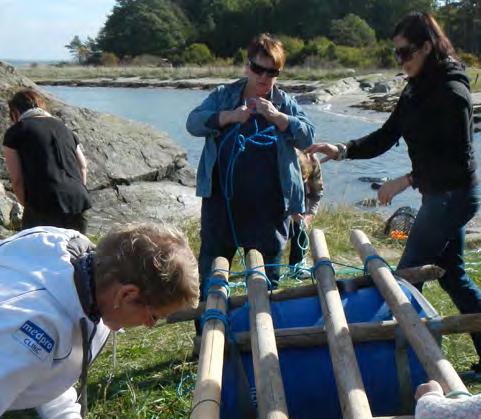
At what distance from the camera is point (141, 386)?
3816 millimetres

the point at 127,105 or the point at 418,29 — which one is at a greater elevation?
the point at 418,29

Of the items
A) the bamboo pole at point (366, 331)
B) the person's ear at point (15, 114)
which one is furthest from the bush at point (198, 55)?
the bamboo pole at point (366, 331)

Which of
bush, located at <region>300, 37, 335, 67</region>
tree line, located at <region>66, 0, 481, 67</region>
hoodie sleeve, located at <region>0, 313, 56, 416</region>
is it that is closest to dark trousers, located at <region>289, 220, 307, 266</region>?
hoodie sleeve, located at <region>0, 313, 56, 416</region>

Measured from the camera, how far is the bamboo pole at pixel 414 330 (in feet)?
7.23

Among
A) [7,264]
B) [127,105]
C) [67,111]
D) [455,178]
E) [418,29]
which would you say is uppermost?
[418,29]

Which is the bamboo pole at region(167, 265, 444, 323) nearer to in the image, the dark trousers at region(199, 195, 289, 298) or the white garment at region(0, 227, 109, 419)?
the dark trousers at region(199, 195, 289, 298)

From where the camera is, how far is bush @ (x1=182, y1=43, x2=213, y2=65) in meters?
69.9

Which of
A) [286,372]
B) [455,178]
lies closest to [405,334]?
[286,372]

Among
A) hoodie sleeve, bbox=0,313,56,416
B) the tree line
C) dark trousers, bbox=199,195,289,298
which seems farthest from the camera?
the tree line

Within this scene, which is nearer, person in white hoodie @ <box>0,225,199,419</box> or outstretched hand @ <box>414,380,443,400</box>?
person in white hoodie @ <box>0,225,199,419</box>

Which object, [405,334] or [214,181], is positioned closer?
[405,334]

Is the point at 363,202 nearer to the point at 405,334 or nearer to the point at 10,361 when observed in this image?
the point at 405,334

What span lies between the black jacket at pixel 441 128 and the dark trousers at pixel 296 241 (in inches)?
80.4

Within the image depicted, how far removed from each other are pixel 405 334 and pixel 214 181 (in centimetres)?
164
